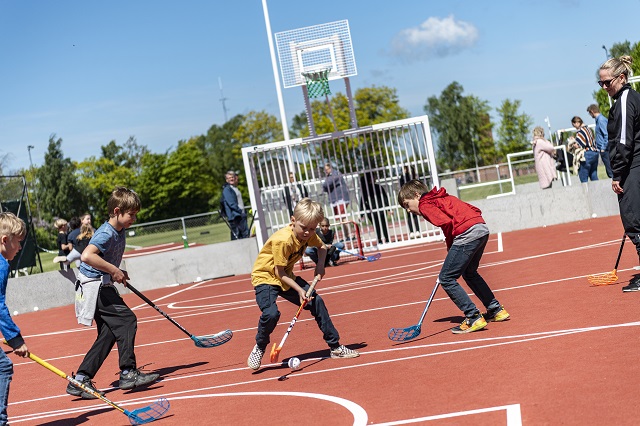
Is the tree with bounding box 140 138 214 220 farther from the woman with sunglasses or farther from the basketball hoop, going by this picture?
the woman with sunglasses

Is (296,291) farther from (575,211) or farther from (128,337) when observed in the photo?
(575,211)

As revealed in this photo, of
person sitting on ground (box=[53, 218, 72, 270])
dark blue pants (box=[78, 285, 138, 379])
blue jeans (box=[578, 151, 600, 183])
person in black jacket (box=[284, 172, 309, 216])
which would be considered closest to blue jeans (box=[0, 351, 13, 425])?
dark blue pants (box=[78, 285, 138, 379])

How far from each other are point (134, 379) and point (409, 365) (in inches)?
104

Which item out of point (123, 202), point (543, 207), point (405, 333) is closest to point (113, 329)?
point (123, 202)

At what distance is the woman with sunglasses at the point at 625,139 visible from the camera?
8953mm

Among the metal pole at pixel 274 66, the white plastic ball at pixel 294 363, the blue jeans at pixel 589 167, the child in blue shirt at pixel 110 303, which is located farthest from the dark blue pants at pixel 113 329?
the metal pole at pixel 274 66

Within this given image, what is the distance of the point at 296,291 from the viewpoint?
8531 mm

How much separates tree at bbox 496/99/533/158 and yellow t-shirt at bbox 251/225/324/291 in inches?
3091

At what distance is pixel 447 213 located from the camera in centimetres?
880

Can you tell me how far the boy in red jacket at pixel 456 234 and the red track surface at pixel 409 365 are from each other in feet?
0.76

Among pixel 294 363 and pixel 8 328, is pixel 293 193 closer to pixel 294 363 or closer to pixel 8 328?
pixel 294 363

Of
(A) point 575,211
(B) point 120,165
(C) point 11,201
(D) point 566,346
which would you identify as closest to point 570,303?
(D) point 566,346

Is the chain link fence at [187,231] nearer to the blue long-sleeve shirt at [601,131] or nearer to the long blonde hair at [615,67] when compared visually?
the blue long-sleeve shirt at [601,131]

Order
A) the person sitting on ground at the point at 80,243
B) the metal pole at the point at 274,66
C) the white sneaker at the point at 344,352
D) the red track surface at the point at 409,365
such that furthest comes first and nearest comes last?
the metal pole at the point at 274,66 → the person sitting on ground at the point at 80,243 → the white sneaker at the point at 344,352 → the red track surface at the point at 409,365
